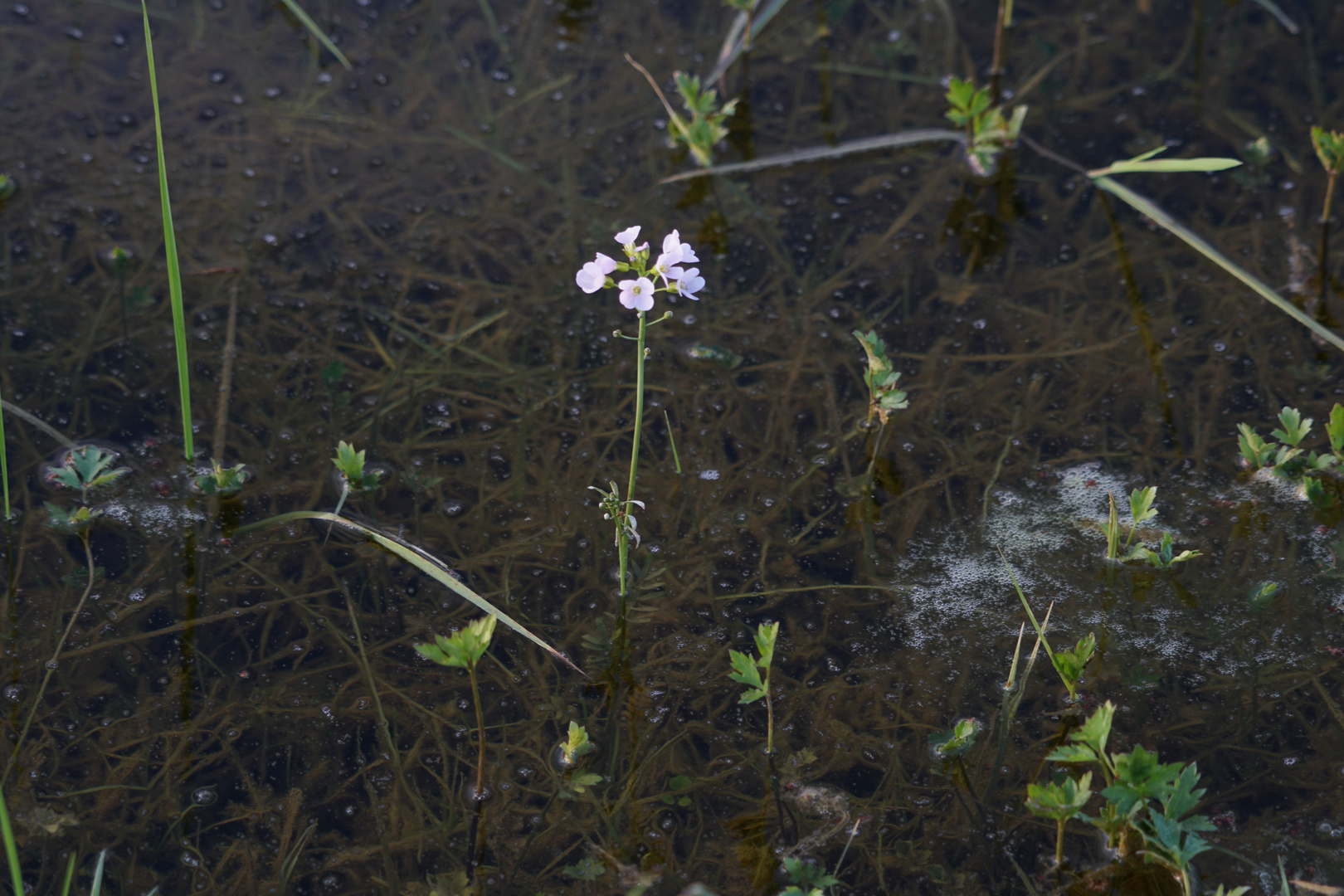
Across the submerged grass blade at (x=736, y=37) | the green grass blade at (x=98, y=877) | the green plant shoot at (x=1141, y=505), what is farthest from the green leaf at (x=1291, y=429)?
the green grass blade at (x=98, y=877)

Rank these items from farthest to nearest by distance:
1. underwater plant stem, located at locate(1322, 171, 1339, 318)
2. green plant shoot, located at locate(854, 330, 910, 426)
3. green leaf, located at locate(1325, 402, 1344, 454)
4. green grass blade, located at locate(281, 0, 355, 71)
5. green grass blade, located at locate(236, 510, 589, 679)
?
green grass blade, located at locate(281, 0, 355, 71)
underwater plant stem, located at locate(1322, 171, 1339, 318)
green plant shoot, located at locate(854, 330, 910, 426)
green leaf, located at locate(1325, 402, 1344, 454)
green grass blade, located at locate(236, 510, 589, 679)

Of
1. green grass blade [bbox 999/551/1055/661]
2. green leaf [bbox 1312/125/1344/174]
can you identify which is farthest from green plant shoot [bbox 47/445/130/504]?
green leaf [bbox 1312/125/1344/174]

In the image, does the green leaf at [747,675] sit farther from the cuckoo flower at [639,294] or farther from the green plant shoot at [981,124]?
the green plant shoot at [981,124]

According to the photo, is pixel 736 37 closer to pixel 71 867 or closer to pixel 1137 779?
pixel 1137 779

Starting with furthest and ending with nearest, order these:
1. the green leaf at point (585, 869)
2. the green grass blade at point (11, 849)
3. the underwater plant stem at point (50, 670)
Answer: the underwater plant stem at point (50, 670) < the green leaf at point (585, 869) < the green grass blade at point (11, 849)

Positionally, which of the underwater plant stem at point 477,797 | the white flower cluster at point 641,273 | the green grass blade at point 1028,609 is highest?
the white flower cluster at point 641,273

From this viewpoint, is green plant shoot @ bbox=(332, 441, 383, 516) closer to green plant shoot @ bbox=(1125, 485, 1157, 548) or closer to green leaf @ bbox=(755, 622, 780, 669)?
green leaf @ bbox=(755, 622, 780, 669)

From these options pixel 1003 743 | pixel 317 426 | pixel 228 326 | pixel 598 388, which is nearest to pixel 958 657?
pixel 1003 743

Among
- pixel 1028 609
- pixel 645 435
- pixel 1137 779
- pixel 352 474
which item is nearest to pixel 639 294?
pixel 645 435
